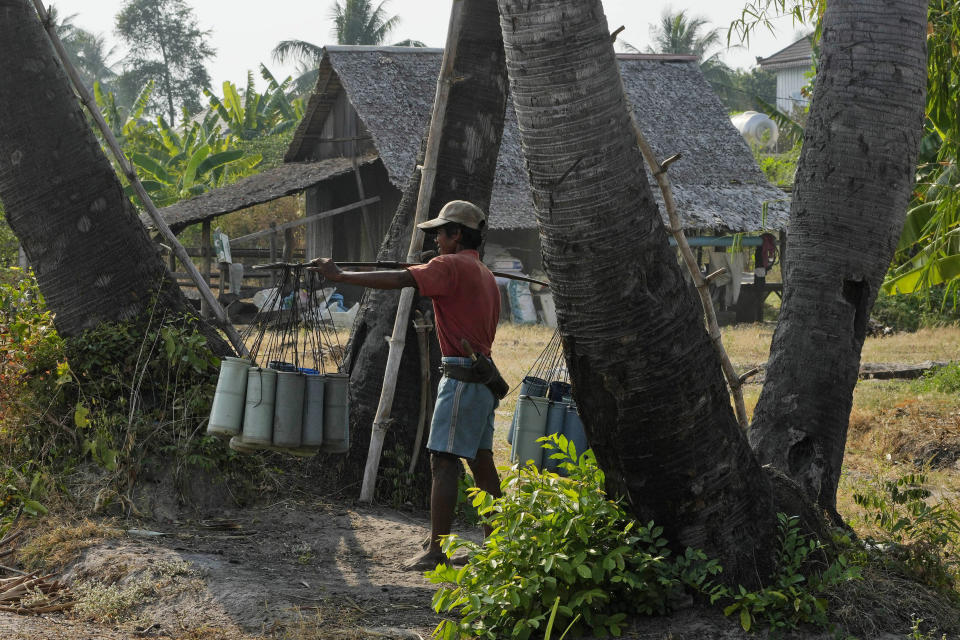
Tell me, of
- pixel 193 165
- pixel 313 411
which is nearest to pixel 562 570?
pixel 313 411

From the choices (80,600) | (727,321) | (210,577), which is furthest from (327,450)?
(727,321)

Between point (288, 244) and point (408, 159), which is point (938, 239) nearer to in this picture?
point (408, 159)

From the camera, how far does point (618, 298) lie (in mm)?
3533

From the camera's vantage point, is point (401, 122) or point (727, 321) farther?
point (727, 321)

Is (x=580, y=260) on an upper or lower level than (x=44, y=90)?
lower

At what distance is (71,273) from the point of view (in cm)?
572

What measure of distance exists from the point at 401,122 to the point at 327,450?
1408 cm

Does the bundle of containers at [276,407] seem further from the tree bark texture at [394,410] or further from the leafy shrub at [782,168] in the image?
the leafy shrub at [782,168]

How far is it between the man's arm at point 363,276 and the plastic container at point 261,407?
Result: 2.18ft

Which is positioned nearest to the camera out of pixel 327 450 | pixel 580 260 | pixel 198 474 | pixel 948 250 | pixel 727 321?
pixel 580 260

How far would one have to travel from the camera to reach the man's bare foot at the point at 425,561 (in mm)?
5016

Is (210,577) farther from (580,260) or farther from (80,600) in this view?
(580,260)

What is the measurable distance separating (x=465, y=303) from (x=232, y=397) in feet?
3.92

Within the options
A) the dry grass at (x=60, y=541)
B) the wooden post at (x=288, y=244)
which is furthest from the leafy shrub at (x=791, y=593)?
the wooden post at (x=288, y=244)
